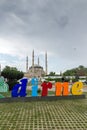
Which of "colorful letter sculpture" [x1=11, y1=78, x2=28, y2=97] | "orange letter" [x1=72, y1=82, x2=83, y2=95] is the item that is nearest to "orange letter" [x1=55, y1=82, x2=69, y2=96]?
"orange letter" [x1=72, y1=82, x2=83, y2=95]

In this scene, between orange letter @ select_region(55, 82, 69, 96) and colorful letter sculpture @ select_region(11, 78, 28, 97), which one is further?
orange letter @ select_region(55, 82, 69, 96)

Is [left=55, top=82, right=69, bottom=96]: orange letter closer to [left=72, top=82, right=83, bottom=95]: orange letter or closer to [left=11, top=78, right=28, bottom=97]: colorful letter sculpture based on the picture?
[left=72, top=82, right=83, bottom=95]: orange letter

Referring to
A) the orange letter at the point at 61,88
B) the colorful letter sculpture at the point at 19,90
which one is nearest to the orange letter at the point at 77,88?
the orange letter at the point at 61,88

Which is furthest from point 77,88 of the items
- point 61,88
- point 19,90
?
point 19,90

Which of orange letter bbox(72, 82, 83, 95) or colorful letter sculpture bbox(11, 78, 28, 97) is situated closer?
colorful letter sculpture bbox(11, 78, 28, 97)

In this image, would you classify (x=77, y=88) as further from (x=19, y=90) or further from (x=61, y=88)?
(x=19, y=90)

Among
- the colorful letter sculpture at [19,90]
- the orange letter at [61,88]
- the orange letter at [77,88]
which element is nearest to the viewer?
the colorful letter sculpture at [19,90]

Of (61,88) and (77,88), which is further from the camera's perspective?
(77,88)

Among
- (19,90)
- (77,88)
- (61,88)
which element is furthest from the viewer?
(77,88)

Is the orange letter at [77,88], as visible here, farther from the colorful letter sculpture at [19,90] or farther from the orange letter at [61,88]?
the colorful letter sculpture at [19,90]

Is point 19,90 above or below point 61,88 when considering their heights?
below

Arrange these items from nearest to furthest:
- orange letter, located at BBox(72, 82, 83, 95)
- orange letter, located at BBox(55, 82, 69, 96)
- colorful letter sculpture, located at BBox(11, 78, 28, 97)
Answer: colorful letter sculpture, located at BBox(11, 78, 28, 97) → orange letter, located at BBox(55, 82, 69, 96) → orange letter, located at BBox(72, 82, 83, 95)

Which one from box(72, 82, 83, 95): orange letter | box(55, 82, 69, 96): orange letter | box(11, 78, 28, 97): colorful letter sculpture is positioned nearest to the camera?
box(11, 78, 28, 97): colorful letter sculpture

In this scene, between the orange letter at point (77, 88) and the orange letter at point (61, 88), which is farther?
the orange letter at point (77, 88)
